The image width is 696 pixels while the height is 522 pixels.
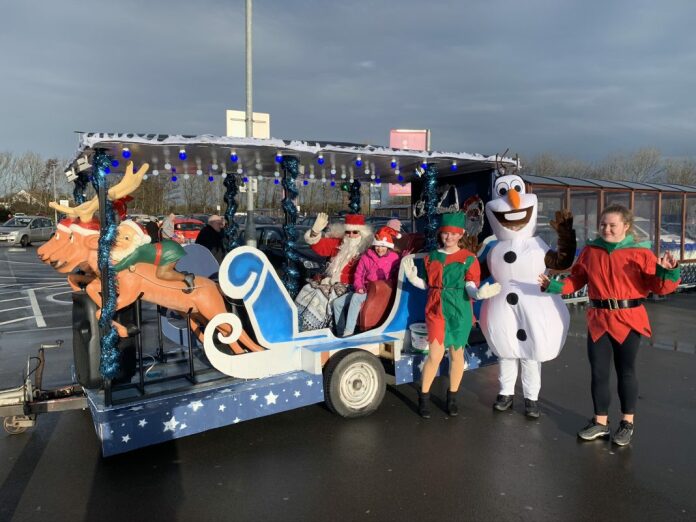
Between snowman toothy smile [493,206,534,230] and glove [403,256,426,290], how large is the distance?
86cm

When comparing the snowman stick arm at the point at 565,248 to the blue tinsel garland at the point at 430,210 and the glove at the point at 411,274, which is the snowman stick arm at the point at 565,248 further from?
the blue tinsel garland at the point at 430,210

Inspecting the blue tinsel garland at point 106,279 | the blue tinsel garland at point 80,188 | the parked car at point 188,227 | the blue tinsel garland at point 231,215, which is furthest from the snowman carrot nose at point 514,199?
the parked car at point 188,227

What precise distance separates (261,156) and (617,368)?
3.53 meters

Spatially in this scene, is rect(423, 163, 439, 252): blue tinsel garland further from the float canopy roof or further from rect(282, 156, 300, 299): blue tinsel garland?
rect(282, 156, 300, 299): blue tinsel garland

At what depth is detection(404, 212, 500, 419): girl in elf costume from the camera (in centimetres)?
462

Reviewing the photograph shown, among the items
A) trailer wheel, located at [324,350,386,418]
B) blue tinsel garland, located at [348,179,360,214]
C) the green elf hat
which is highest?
blue tinsel garland, located at [348,179,360,214]

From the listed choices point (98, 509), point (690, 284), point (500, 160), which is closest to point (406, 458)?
point (98, 509)

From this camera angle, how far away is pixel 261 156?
516 cm

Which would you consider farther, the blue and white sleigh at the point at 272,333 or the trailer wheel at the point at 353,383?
the trailer wheel at the point at 353,383

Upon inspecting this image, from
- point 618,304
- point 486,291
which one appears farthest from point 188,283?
point 618,304

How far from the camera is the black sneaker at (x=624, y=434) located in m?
4.17

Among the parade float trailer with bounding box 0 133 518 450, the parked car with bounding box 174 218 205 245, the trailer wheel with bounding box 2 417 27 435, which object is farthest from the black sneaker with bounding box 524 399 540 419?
the parked car with bounding box 174 218 205 245

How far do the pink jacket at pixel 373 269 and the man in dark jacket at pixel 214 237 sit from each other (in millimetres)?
2998

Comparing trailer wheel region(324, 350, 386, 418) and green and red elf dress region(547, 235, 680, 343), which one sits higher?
green and red elf dress region(547, 235, 680, 343)
